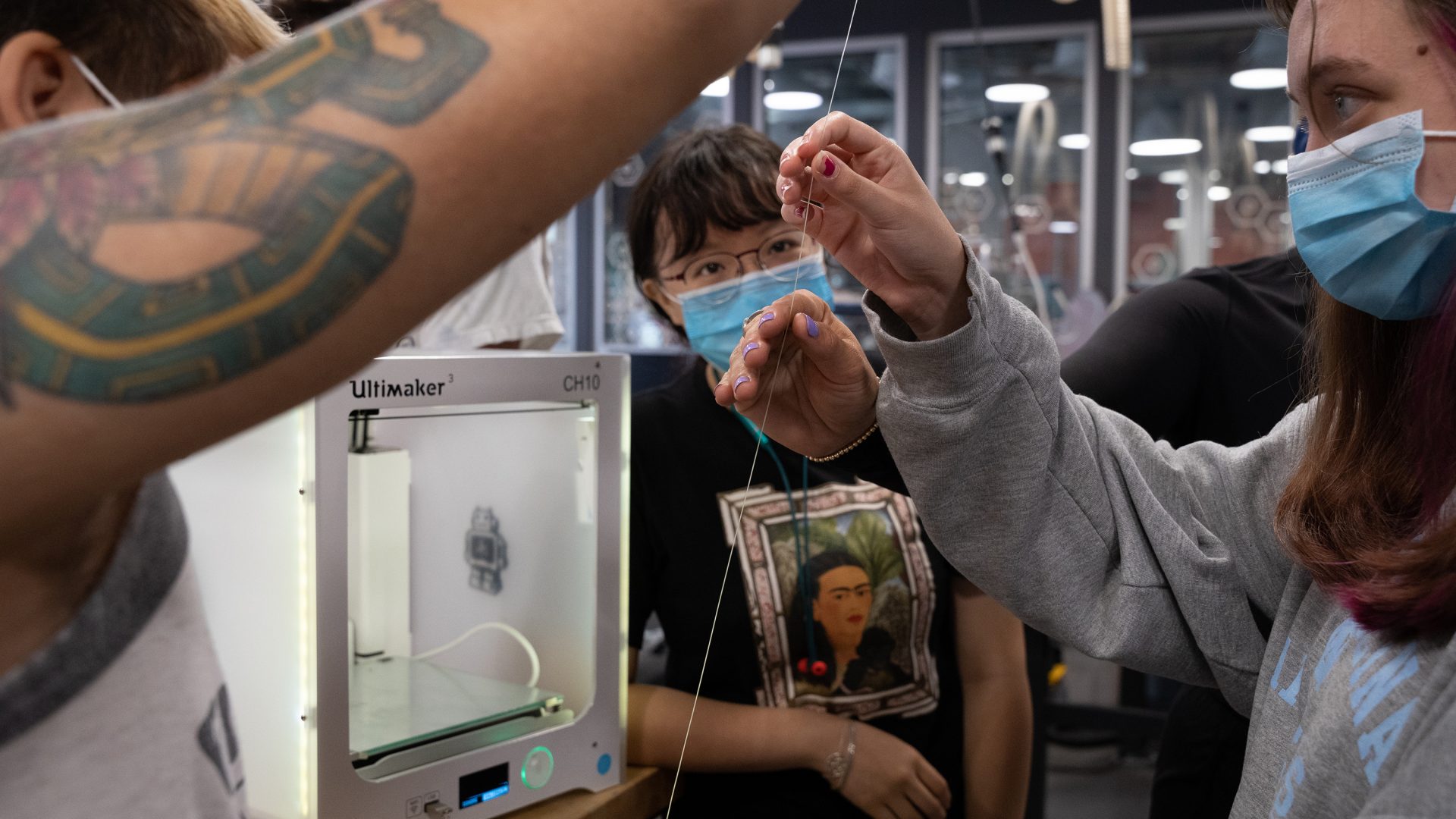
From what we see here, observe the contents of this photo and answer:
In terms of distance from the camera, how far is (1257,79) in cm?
564

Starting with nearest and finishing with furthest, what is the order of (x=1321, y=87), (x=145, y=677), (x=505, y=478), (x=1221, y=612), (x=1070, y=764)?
(x=145, y=677) < (x=1321, y=87) < (x=1221, y=612) < (x=505, y=478) < (x=1070, y=764)

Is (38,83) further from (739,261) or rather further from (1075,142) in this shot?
(1075,142)

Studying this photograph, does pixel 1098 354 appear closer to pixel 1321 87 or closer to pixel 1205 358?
pixel 1205 358

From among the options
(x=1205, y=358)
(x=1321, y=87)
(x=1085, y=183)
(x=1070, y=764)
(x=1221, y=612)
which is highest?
(x=1085, y=183)

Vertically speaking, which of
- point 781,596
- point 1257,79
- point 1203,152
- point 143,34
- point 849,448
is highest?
point 1257,79

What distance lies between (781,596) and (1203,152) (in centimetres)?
517

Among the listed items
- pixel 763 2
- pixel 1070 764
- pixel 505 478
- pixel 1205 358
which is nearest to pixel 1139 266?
pixel 1070 764

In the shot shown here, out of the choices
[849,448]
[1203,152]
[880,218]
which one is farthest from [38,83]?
[1203,152]

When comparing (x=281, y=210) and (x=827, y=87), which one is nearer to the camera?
(x=281, y=210)

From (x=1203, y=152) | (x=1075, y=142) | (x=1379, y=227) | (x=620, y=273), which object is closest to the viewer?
(x=1379, y=227)

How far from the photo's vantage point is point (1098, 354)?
1452 mm

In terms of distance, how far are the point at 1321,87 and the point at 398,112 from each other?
0.71m

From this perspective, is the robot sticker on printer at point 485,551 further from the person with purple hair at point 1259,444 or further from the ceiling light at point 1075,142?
the ceiling light at point 1075,142

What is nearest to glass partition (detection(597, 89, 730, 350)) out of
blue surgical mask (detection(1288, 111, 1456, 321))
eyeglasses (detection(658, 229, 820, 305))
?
eyeglasses (detection(658, 229, 820, 305))
